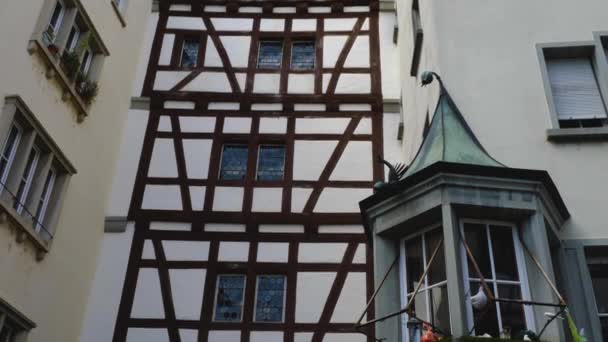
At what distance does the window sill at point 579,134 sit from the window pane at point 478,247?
5.14 feet

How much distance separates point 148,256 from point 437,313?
6.35 m

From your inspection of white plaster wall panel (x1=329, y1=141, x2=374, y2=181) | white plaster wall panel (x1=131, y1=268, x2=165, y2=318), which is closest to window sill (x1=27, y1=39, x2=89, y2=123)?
white plaster wall panel (x1=131, y1=268, x2=165, y2=318)

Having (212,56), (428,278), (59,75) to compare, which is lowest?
(428,278)

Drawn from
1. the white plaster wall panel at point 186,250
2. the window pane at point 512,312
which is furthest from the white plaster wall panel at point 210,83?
the window pane at point 512,312

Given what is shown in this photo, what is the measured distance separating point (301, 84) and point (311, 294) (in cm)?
452

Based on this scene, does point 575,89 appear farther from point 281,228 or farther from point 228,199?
point 228,199

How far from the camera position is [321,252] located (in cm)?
1172

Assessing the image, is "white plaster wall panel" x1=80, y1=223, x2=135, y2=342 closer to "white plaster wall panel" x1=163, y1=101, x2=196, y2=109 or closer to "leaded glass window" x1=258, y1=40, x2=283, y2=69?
"white plaster wall panel" x1=163, y1=101, x2=196, y2=109

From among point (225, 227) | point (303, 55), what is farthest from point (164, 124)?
point (303, 55)

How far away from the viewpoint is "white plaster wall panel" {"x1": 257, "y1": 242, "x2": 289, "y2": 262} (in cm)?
1170

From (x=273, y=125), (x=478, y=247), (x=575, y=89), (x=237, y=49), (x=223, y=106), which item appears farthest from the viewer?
(x=237, y=49)

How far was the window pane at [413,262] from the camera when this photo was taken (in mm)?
7320

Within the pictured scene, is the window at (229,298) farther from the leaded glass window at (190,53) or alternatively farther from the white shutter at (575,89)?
the white shutter at (575,89)

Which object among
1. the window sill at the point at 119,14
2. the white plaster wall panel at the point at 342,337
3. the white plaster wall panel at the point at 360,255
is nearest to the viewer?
the white plaster wall panel at the point at 342,337
